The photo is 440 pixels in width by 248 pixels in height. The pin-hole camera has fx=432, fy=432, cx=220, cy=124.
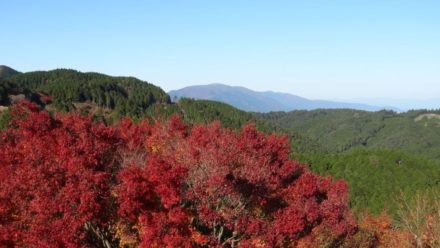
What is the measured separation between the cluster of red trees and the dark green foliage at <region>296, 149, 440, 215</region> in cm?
7640

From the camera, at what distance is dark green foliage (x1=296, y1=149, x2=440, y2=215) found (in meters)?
103

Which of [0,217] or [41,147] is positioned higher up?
[41,147]

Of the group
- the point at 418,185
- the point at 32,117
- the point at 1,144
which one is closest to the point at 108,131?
the point at 32,117

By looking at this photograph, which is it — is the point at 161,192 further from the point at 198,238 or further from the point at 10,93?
the point at 10,93

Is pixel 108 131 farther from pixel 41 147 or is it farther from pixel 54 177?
pixel 54 177

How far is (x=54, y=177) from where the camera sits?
1609 cm

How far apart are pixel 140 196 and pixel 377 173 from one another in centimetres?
11349

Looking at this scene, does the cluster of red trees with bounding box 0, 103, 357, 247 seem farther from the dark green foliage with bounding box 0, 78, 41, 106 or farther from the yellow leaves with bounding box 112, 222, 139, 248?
the dark green foliage with bounding box 0, 78, 41, 106

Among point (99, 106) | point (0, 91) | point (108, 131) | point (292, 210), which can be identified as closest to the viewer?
point (292, 210)

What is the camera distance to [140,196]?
54.5 ft

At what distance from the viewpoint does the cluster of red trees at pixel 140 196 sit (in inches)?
619

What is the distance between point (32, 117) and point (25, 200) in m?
8.52

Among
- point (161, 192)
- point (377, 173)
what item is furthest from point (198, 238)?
point (377, 173)

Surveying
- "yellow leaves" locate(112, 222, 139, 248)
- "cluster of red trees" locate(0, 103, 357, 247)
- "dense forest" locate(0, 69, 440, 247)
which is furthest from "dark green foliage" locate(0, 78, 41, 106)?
"yellow leaves" locate(112, 222, 139, 248)
